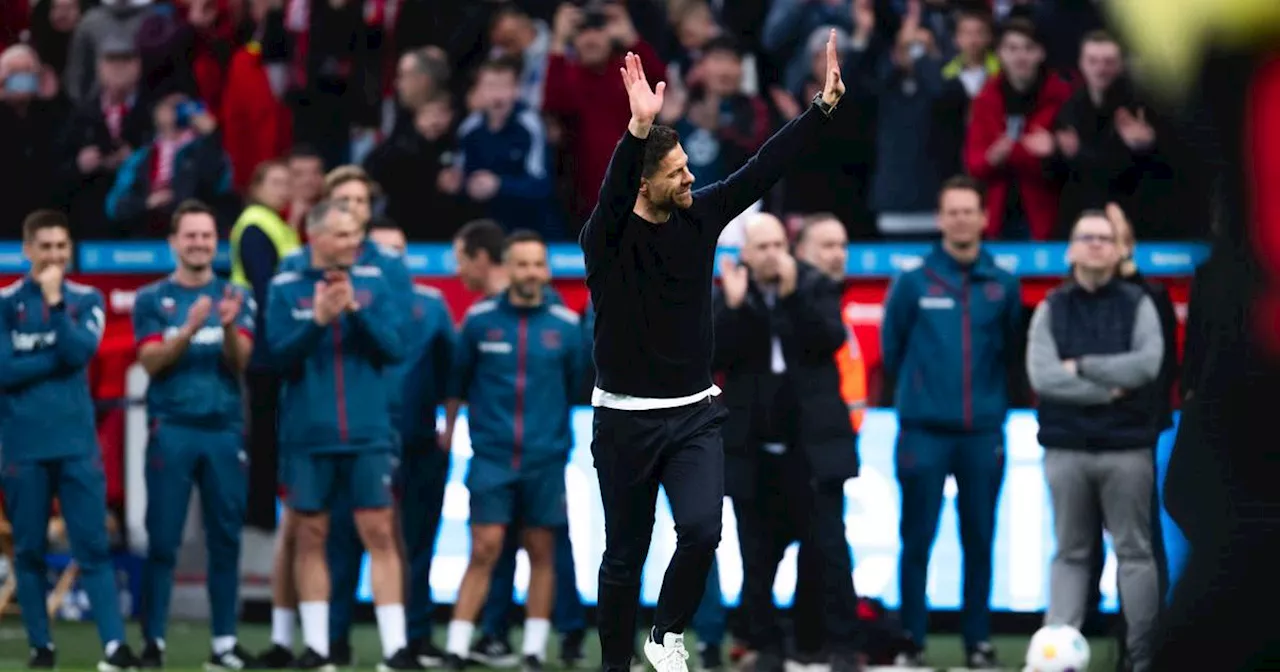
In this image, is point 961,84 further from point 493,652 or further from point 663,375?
point 663,375

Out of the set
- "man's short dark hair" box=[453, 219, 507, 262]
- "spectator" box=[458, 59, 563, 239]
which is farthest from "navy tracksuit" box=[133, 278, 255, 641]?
"spectator" box=[458, 59, 563, 239]

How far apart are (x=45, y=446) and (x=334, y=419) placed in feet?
5.74

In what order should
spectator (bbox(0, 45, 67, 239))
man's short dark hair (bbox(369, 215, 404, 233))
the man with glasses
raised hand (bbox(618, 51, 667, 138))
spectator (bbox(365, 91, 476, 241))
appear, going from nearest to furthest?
1. raised hand (bbox(618, 51, 667, 138))
2. the man with glasses
3. man's short dark hair (bbox(369, 215, 404, 233))
4. spectator (bbox(365, 91, 476, 241))
5. spectator (bbox(0, 45, 67, 239))

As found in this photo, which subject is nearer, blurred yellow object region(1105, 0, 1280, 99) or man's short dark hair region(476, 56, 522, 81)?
blurred yellow object region(1105, 0, 1280, 99)

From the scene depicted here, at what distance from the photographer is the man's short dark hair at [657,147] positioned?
759cm

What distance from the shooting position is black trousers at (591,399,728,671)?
7.84 meters

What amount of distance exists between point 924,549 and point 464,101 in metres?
5.98

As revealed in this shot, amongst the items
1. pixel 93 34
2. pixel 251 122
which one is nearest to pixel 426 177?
pixel 251 122

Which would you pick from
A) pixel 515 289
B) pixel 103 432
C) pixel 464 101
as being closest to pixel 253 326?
pixel 515 289

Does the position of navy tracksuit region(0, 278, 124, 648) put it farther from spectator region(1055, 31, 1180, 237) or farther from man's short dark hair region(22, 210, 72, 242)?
spectator region(1055, 31, 1180, 237)

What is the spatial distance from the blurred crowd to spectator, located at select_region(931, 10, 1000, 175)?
16mm

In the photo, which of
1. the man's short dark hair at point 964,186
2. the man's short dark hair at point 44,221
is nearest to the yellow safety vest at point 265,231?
the man's short dark hair at point 44,221

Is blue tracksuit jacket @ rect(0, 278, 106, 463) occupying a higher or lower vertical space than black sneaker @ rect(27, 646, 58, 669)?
higher

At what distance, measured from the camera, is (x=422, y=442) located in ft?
40.9
